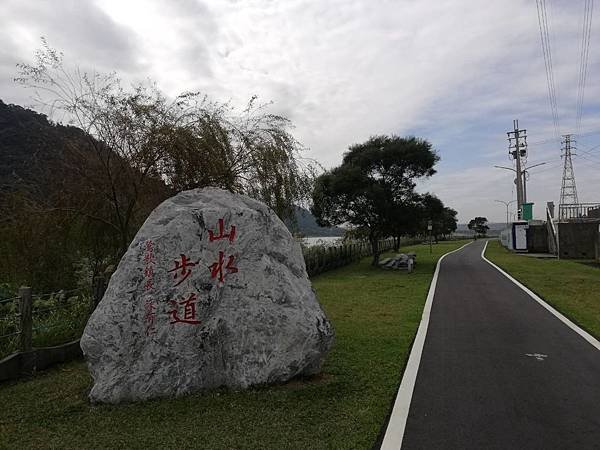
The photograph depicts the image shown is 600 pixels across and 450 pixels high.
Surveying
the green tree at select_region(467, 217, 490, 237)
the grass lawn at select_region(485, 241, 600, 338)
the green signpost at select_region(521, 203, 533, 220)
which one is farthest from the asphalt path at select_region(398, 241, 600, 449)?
the green tree at select_region(467, 217, 490, 237)

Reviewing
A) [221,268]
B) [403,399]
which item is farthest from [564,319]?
[221,268]

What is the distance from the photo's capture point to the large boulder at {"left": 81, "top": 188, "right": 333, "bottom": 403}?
525cm

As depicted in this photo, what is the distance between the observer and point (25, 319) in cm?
636

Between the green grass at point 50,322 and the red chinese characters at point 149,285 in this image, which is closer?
the red chinese characters at point 149,285

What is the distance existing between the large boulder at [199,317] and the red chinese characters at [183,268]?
11 mm

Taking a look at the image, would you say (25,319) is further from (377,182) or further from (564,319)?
(377,182)

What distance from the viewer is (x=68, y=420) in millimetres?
4707

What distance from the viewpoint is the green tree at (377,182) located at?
23953mm

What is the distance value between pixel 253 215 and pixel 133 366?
2.16 meters

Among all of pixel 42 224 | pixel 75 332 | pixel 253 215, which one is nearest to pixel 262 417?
pixel 253 215

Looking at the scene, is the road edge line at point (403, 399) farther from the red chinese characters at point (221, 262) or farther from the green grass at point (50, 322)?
the green grass at point (50, 322)

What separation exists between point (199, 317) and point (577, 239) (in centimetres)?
2918

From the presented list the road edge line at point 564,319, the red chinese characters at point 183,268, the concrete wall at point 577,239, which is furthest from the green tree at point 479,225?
the red chinese characters at point 183,268

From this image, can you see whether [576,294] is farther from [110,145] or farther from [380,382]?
[110,145]
